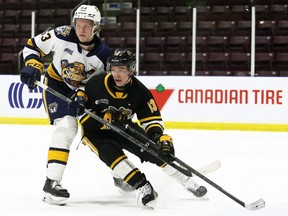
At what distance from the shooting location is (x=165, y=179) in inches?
182

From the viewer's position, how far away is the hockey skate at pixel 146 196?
11.4ft

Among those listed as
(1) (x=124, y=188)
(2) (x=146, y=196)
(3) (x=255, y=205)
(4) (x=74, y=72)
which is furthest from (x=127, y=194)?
(3) (x=255, y=205)

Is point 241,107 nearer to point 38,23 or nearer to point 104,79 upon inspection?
point 38,23

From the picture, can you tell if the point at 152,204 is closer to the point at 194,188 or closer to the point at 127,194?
the point at 194,188

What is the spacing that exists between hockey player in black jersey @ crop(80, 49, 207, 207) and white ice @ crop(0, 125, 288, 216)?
0.14 metres

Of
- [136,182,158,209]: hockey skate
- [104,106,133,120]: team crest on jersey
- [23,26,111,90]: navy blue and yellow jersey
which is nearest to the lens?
[136,182,158,209]: hockey skate

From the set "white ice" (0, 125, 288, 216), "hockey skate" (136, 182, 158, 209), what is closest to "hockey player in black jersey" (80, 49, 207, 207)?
"hockey skate" (136, 182, 158, 209)

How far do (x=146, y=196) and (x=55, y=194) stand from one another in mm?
469

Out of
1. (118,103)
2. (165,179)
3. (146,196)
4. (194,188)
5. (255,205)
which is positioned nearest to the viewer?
(255,205)

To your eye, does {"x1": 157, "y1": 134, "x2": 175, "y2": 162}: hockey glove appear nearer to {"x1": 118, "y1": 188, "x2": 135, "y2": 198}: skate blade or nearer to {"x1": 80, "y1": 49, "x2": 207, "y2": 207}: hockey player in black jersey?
{"x1": 80, "y1": 49, "x2": 207, "y2": 207}: hockey player in black jersey

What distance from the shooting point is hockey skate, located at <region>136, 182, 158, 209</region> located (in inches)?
137

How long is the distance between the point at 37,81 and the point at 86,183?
0.87 meters

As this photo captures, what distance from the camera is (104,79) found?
3672mm

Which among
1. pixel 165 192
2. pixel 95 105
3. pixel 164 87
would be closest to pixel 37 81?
pixel 95 105
